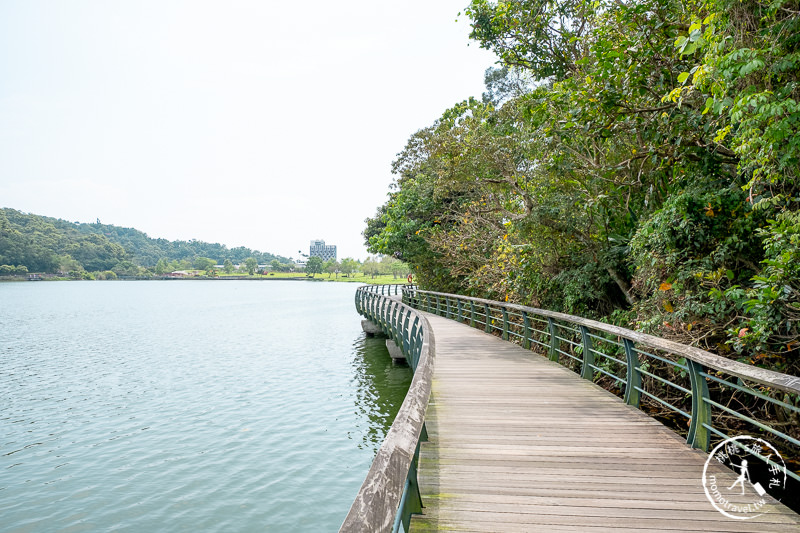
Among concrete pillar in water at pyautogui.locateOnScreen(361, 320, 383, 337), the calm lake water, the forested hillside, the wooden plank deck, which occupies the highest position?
→ the forested hillside

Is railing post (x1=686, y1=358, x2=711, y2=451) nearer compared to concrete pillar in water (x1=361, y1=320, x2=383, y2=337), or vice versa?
railing post (x1=686, y1=358, x2=711, y2=451)

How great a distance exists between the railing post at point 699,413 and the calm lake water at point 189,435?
16.2 feet

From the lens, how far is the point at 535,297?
12.2 metres

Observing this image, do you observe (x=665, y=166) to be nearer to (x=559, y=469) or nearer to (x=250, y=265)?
(x=559, y=469)

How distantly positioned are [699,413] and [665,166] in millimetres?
4105

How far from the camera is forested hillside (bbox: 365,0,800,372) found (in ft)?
14.5

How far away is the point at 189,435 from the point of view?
1046cm

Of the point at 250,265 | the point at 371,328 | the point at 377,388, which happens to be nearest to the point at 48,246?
the point at 250,265

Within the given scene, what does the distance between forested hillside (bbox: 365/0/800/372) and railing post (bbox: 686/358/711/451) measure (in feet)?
3.66

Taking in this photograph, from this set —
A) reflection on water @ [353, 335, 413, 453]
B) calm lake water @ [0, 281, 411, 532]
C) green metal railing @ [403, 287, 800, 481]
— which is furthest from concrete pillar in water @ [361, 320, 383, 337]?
green metal railing @ [403, 287, 800, 481]

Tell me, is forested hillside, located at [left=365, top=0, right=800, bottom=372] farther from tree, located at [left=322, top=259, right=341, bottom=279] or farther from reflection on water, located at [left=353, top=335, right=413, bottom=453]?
tree, located at [left=322, top=259, right=341, bottom=279]

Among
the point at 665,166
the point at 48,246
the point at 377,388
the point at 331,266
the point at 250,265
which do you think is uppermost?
the point at 48,246

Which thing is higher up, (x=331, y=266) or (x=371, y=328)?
(x=331, y=266)

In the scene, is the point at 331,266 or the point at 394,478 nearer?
the point at 394,478
